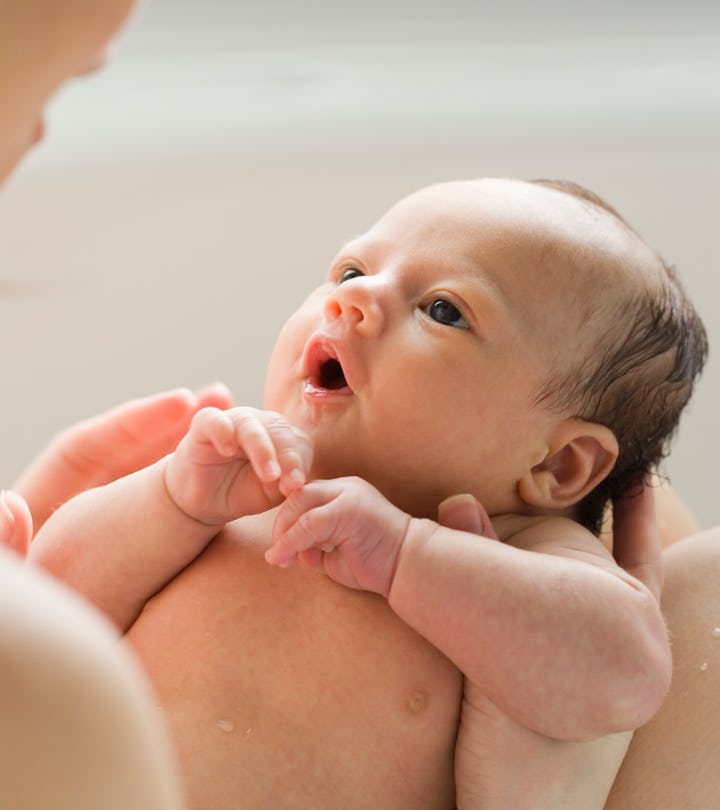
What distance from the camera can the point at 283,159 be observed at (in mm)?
1878

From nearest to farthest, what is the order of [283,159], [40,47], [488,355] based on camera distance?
1. [40,47]
2. [488,355]
3. [283,159]

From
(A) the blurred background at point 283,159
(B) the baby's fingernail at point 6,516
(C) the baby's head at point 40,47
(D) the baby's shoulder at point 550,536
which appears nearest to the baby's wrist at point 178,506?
(B) the baby's fingernail at point 6,516

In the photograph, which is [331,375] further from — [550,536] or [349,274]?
[550,536]

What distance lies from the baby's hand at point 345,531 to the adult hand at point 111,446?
30 centimetres

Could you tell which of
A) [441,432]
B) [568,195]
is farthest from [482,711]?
[568,195]

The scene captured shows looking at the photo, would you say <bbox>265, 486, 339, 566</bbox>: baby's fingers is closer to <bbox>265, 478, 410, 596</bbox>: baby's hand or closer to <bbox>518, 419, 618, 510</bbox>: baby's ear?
<bbox>265, 478, 410, 596</bbox>: baby's hand

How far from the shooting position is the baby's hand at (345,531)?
0.83 meters

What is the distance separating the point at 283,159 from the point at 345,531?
3.71 feet

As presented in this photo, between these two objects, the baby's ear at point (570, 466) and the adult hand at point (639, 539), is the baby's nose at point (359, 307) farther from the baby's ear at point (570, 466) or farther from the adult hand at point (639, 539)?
the adult hand at point (639, 539)

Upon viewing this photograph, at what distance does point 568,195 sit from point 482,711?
395mm

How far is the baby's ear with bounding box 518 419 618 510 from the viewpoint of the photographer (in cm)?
94

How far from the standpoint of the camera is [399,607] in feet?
2.77

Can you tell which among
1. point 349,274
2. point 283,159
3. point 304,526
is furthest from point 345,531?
point 283,159

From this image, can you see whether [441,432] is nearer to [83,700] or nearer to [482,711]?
[482,711]
